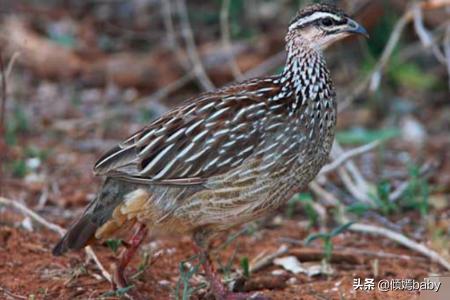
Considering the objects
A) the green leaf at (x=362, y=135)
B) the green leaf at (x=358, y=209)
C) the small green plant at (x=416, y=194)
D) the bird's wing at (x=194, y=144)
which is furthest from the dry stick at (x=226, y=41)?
the bird's wing at (x=194, y=144)

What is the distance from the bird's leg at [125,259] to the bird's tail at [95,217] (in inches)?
9.0

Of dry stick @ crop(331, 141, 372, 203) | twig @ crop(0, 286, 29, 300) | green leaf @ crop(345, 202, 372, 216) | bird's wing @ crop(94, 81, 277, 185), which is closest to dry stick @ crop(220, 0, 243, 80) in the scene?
dry stick @ crop(331, 141, 372, 203)

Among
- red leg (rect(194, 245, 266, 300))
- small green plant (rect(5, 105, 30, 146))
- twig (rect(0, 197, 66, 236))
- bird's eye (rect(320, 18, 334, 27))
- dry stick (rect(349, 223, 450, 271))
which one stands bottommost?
dry stick (rect(349, 223, 450, 271))

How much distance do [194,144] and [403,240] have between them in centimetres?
183

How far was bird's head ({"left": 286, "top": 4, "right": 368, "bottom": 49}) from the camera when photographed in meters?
5.71

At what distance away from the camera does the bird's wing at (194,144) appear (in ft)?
17.7

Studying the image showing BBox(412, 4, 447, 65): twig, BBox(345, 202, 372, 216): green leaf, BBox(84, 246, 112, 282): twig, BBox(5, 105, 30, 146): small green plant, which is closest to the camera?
BBox(84, 246, 112, 282): twig

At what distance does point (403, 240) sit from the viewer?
650 centimetres

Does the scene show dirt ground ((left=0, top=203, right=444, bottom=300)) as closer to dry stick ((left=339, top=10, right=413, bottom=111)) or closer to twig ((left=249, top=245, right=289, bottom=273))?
twig ((left=249, top=245, right=289, bottom=273))

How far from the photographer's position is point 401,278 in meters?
6.00

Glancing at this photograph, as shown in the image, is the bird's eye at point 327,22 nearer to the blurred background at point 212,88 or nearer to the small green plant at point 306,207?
the blurred background at point 212,88

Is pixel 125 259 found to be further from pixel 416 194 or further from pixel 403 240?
pixel 416 194

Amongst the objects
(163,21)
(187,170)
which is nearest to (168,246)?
(187,170)

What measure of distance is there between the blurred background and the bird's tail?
0.29m
